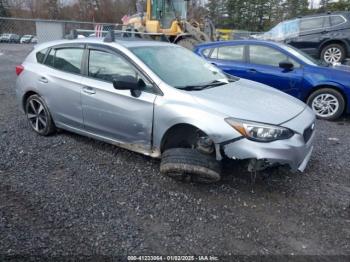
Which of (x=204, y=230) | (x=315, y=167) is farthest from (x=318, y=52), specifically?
Answer: (x=204, y=230)

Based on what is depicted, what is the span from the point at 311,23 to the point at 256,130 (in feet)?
33.2

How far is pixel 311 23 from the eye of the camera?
11.6m

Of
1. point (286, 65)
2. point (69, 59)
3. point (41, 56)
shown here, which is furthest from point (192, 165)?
point (286, 65)

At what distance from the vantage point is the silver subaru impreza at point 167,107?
127 inches

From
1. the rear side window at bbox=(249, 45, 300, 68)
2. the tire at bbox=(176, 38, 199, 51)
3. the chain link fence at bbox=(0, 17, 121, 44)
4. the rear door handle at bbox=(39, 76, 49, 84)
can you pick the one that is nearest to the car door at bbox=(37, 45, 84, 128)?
the rear door handle at bbox=(39, 76, 49, 84)

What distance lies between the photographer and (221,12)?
5494cm

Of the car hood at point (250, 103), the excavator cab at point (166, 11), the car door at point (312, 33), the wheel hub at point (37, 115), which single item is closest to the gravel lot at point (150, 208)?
the wheel hub at point (37, 115)

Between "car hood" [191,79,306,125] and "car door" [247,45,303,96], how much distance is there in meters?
2.42

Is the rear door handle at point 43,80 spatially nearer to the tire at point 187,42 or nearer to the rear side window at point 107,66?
the rear side window at point 107,66

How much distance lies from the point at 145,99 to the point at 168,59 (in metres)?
0.83

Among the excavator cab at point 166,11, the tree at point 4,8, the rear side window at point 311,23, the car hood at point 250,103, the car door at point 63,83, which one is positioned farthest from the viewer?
the tree at point 4,8

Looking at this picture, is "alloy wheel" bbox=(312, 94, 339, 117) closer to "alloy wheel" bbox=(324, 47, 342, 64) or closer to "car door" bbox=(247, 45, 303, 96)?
"car door" bbox=(247, 45, 303, 96)

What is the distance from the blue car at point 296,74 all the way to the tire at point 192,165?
12.3 feet

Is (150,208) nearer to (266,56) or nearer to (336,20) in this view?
(266,56)
